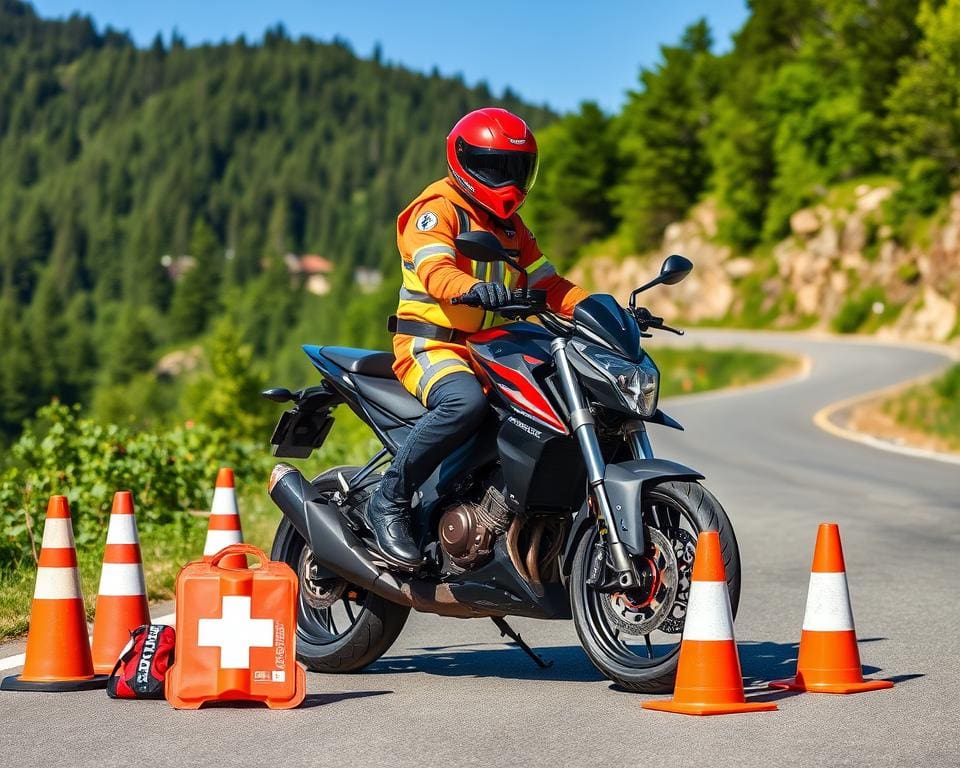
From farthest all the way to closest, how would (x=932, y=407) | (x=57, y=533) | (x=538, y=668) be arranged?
(x=932, y=407)
(x=538, y=668)
(x=57, y=533)

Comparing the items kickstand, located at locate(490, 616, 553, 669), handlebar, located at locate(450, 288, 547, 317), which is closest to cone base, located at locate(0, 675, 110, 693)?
kickstand, located at locate(490, 616, 553, 669)

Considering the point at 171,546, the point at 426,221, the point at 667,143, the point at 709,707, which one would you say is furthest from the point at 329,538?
the point at 667,143

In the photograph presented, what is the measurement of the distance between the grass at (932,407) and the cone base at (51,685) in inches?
997

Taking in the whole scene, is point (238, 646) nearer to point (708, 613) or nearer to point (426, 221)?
point (708, 613)

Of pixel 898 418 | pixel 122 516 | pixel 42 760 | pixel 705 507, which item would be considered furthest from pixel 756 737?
pixel 898 418

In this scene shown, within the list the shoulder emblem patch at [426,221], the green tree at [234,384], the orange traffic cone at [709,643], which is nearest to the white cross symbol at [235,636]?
the orange traffic cone at [709,643]

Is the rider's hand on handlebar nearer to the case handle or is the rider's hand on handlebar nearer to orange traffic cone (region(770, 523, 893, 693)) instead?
the case handle

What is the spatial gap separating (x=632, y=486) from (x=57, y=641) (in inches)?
93.4

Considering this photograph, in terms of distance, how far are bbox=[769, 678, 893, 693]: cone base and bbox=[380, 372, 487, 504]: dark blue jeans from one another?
60.7 inches

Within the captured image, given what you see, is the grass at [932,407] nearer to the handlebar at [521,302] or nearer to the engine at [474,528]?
the engine at [474,528]

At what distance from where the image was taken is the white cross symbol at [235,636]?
6168 mm

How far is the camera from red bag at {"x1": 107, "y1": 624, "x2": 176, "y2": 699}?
20.6ft

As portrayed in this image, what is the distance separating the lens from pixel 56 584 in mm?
6715

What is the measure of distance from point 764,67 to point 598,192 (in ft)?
46.8
